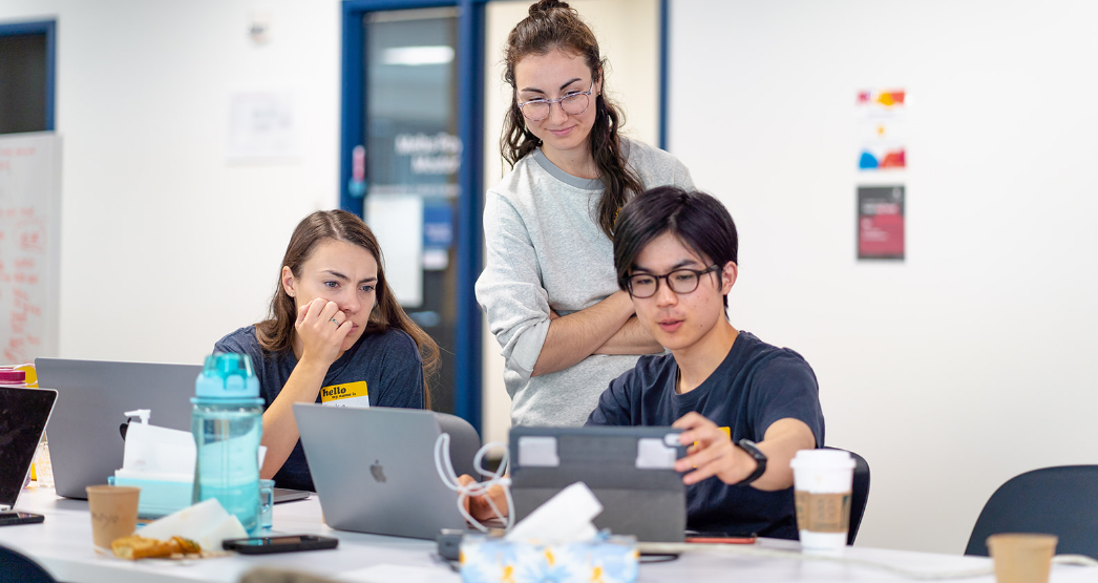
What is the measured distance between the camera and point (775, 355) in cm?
176

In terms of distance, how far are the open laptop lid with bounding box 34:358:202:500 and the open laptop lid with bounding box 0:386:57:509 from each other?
0.16 feet

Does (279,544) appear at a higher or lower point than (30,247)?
lower

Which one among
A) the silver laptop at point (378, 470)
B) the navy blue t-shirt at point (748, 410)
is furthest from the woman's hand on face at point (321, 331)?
the navy blue t-shirt at point (748, 410)

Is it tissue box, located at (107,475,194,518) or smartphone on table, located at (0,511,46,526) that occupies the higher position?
tissue box, located at (107,475,194,518)

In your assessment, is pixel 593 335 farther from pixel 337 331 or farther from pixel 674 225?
pixel 337 331

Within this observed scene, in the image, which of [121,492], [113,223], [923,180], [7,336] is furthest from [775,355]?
[7,336]

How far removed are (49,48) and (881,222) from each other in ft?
12.6

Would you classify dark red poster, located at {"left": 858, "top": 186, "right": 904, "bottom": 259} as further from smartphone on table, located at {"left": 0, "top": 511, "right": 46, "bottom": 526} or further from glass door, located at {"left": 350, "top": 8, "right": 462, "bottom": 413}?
smartphone on table, located at {"left": 0, "top": 511, "right": 46, "bottom": 526}

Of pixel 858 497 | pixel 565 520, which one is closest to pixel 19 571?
pixel 565 520

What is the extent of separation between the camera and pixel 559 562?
120 centimetres

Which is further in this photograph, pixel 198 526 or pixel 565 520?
pixel 198 526

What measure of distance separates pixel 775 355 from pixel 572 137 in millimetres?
676

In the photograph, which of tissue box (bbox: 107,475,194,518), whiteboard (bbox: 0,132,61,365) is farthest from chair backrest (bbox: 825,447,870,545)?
whiteboard (bbox: 0,132,61,365)

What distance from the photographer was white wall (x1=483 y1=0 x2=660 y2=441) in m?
4.00
